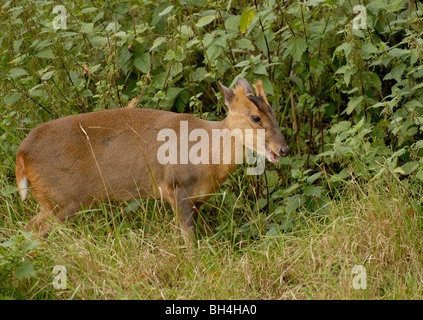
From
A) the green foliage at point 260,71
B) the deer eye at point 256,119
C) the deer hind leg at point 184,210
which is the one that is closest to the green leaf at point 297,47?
the green foliage at point 260,71

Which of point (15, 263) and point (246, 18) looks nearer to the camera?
point (15, 263)

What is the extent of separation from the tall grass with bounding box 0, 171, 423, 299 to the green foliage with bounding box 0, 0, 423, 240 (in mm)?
500

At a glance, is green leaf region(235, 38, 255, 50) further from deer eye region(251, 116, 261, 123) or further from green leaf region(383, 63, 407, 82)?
green leaf region(383, 63, 407, 82)

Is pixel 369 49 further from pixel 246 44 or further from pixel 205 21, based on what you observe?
pixel 205 21

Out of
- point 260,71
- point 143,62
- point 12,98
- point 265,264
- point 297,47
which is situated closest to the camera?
point 265,264

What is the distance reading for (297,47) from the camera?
A: 16.5 ft

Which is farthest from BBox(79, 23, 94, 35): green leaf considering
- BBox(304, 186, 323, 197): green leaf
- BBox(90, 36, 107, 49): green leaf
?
BBox(304, 186, 323, 197): green leaf

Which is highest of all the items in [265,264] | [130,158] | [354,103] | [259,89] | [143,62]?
[143,62]

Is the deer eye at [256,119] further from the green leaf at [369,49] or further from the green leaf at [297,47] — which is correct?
the green leaf at [369,49]

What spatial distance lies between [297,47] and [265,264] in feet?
5.98

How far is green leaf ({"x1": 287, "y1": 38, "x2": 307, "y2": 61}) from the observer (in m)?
5.02

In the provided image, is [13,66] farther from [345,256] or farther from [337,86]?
[345,256]

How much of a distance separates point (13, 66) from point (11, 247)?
2791mm

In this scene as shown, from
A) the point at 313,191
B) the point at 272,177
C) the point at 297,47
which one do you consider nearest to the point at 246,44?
the point at 297,47
